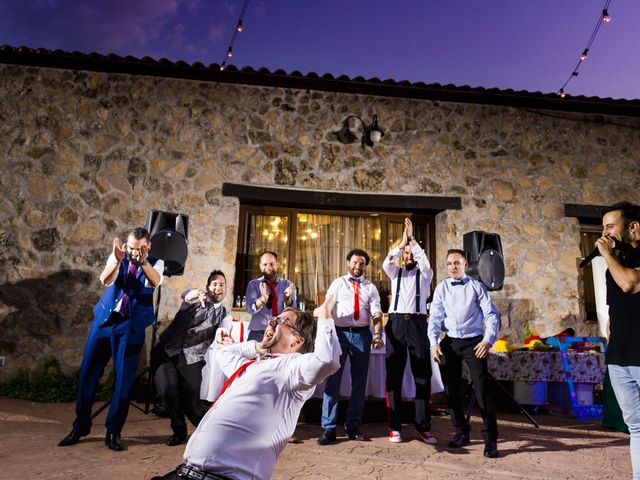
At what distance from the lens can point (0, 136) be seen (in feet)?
19.7

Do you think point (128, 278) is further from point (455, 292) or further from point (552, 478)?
point (552, 478)

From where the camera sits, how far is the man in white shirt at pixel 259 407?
4.93ft

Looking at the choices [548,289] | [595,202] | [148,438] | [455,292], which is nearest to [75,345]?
[148,438]

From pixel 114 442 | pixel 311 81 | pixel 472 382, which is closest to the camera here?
pixel 114 442

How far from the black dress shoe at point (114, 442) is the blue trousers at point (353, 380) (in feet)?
5.04

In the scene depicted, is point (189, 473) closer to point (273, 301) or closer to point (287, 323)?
point (287, 323)

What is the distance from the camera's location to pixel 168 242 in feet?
16.0

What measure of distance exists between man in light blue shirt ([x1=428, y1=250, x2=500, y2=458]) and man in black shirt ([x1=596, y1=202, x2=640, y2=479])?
125 centimetres

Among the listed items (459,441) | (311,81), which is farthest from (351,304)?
(311,81)

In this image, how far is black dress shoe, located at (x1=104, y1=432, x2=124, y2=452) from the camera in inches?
127

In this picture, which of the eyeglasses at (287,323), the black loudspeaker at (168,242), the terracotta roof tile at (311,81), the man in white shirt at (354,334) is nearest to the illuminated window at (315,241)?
the black loudspeaker at (168,242)

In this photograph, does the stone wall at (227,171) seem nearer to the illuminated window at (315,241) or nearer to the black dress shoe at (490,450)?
the illuminated window at (315,241)

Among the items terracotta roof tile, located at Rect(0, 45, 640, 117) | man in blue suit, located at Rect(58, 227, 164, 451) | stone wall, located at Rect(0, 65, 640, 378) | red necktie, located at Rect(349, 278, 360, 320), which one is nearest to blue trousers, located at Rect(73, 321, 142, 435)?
man in blue suit, located at Rect(58, 227, 164, 451)

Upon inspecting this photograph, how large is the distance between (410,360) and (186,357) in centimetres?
194
